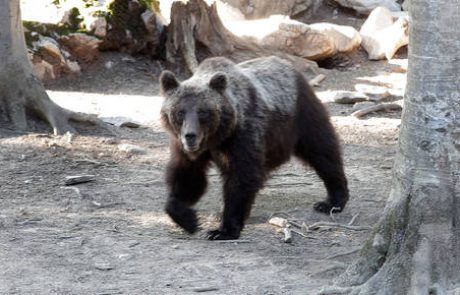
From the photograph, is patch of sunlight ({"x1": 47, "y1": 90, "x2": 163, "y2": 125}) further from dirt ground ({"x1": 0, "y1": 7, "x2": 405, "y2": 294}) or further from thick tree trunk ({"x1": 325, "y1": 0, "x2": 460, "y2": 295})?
thick tree trunk ({"x1": 325, "y1": 0, "x2": 460, "y2": 295})

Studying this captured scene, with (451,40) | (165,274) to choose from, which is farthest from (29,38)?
(451,40)

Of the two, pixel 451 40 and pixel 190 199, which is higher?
pixel 451 40

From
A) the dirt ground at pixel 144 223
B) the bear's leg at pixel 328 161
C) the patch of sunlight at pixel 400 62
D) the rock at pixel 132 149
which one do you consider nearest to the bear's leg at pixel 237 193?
the dirt ground at pixel 144 223

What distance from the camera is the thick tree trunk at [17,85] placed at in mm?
10078

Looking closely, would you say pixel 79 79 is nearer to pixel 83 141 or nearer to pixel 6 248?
pixel 83 141

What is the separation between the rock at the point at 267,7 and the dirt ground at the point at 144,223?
17.1ft

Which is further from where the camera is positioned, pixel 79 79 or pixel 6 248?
pixel 79 79

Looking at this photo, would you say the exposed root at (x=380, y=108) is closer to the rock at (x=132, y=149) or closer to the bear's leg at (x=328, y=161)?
the rock at (x=132, y=149)

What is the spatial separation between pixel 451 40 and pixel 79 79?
8.96 metres

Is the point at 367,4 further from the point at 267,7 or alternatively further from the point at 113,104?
the point at 113,104

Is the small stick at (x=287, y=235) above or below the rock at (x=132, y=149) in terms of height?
above

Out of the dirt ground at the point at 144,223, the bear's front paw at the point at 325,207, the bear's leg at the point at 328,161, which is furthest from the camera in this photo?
the bear's leg at the point at 328,161

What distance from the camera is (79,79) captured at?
1343 centimetres

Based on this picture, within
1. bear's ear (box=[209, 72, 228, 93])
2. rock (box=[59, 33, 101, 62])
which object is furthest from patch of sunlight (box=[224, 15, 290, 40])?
bear's ear (box=[209, 72, 228, 93])
